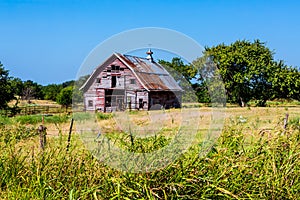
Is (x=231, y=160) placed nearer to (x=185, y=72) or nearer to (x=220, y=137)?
(x=220, y=137)

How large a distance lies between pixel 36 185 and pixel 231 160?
1634mm

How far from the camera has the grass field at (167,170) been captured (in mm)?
3109

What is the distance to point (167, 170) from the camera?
3.30 m

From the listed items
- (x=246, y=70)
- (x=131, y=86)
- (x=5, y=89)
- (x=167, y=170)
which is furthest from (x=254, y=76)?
(x=167, y=170)

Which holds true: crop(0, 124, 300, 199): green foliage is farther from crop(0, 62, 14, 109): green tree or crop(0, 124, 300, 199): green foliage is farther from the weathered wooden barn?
crop(0, 62, 14, 109): green tree

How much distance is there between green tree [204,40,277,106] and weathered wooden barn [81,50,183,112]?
107 ft

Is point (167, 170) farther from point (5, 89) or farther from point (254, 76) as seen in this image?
point (254, 76)

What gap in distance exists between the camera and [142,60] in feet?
14.5

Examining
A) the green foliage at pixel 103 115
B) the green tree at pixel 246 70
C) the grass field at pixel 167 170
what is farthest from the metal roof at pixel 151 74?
the green tree at pixel 246 70

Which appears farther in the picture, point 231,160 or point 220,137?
point 220,137

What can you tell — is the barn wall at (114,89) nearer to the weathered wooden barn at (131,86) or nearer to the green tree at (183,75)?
the weathered wooden barn at (131,86)

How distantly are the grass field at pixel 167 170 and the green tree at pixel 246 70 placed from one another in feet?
110

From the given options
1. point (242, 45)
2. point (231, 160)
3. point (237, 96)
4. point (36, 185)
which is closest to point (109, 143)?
point (36, 185)

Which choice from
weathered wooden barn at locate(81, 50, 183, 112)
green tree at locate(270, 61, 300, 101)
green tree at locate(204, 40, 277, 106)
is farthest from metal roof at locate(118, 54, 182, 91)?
green tree at locate(270, 61, 300, 101)
